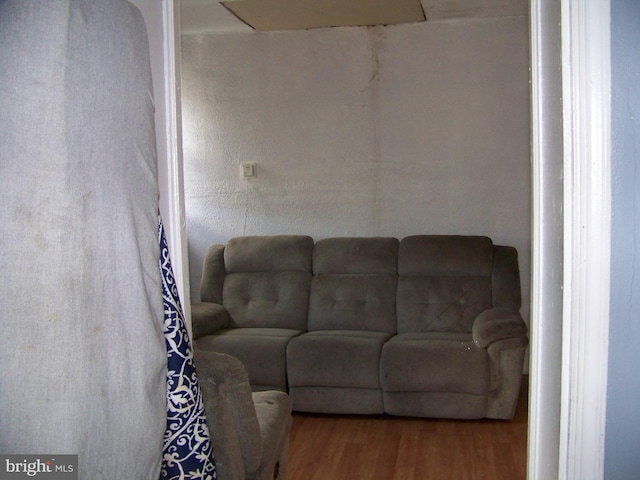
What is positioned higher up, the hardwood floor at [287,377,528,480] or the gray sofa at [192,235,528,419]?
the gray sofa at [192,235,528,419]

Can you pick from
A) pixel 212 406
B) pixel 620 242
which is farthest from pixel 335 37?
pixel 620 242

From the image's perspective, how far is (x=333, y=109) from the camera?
14.7 feet

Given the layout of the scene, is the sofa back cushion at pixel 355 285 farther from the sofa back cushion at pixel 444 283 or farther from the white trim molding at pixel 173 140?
the white trim molding at pixel 173 140

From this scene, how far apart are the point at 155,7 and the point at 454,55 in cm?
295

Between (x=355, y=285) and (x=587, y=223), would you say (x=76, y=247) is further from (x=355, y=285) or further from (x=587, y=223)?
(x=355, y=285)

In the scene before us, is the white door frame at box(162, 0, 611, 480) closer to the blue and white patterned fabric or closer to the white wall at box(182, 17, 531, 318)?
the blue and white patterned fabric

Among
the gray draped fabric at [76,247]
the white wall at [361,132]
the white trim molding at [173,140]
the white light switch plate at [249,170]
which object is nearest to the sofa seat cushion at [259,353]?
the white wall at [361,132]

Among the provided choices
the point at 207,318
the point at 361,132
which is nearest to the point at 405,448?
the point at 207,318

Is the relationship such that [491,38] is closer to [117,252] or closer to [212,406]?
[212,406]

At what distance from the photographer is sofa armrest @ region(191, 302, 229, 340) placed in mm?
3854

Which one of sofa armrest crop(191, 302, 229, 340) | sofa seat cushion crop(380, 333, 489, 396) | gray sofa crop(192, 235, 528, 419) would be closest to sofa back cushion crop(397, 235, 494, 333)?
gray sofa crop(192, 235, 528, 419)

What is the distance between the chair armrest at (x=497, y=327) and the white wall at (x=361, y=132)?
734 millimetres

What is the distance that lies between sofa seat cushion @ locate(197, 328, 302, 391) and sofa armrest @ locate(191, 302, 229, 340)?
0.22ft

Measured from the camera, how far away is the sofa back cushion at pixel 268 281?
163 inches
